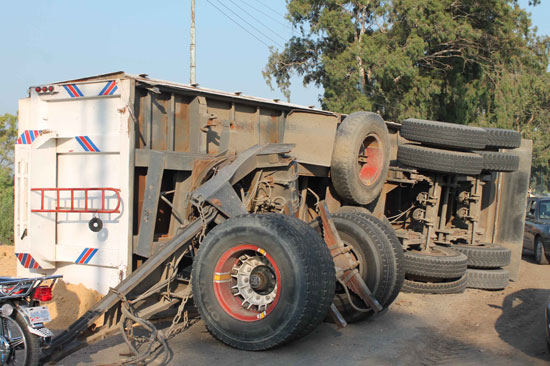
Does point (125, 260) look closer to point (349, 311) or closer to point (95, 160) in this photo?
point (95, 160)

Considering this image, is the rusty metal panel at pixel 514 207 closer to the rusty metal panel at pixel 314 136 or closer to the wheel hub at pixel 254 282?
the rusty metal panel at pixel 314 136

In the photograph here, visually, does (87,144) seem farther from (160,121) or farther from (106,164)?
(160,121)

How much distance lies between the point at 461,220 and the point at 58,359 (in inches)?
324

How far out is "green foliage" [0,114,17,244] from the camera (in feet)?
44.9

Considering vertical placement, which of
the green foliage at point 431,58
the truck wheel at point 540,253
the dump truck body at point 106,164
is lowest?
the truck wheel at point 540,253

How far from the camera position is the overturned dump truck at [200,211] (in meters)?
5.07

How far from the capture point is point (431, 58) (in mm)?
22641

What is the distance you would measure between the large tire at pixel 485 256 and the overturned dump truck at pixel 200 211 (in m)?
1.24

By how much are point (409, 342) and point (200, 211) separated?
2667 millimetres

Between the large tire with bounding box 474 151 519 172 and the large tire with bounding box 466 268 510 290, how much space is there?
176 centimetres

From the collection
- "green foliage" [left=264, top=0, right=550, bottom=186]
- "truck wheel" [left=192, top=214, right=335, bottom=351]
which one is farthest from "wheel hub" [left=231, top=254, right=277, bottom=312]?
"green foliage" [left=264, top=0, right=550, bottom=186]

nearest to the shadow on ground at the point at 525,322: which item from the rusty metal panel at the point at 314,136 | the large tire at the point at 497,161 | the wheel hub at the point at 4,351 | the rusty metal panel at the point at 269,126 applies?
the large tire at the point at 497,161

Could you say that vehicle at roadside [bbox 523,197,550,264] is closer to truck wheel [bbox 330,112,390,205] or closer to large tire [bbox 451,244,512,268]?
large tire [bbox 451,244,512,268]

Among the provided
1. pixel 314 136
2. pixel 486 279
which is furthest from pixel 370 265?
pixel 486 279
